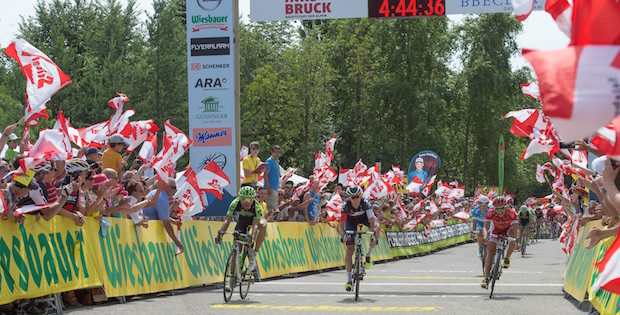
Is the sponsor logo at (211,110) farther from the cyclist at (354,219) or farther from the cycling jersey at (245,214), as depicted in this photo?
the cycling jersey at (245,214)

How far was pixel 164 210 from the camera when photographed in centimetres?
1666

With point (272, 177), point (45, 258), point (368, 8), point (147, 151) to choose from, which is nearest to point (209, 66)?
point (272, 177)

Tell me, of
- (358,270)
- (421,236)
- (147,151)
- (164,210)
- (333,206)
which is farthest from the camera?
(421,236)

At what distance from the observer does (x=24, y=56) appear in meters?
→ 14.3

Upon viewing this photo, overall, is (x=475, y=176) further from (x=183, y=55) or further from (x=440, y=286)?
(x=440, y=286)

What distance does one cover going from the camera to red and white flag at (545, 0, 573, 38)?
20.0 ft

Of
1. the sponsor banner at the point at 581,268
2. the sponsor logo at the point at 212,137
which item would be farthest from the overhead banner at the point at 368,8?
the sponsor banner at the point at 581,268

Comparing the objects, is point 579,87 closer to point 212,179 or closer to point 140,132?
point 212,179

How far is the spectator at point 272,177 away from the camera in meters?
21.9

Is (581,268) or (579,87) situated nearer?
(579,87)

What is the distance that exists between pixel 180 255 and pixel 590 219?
6569 mm

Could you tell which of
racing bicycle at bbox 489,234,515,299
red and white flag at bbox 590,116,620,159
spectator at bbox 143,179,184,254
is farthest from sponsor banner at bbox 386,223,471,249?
red and white flag at bbox 590,116,620,159

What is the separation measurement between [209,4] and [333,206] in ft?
22.3

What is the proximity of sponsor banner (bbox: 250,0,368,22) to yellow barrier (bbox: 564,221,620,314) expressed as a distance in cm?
706
